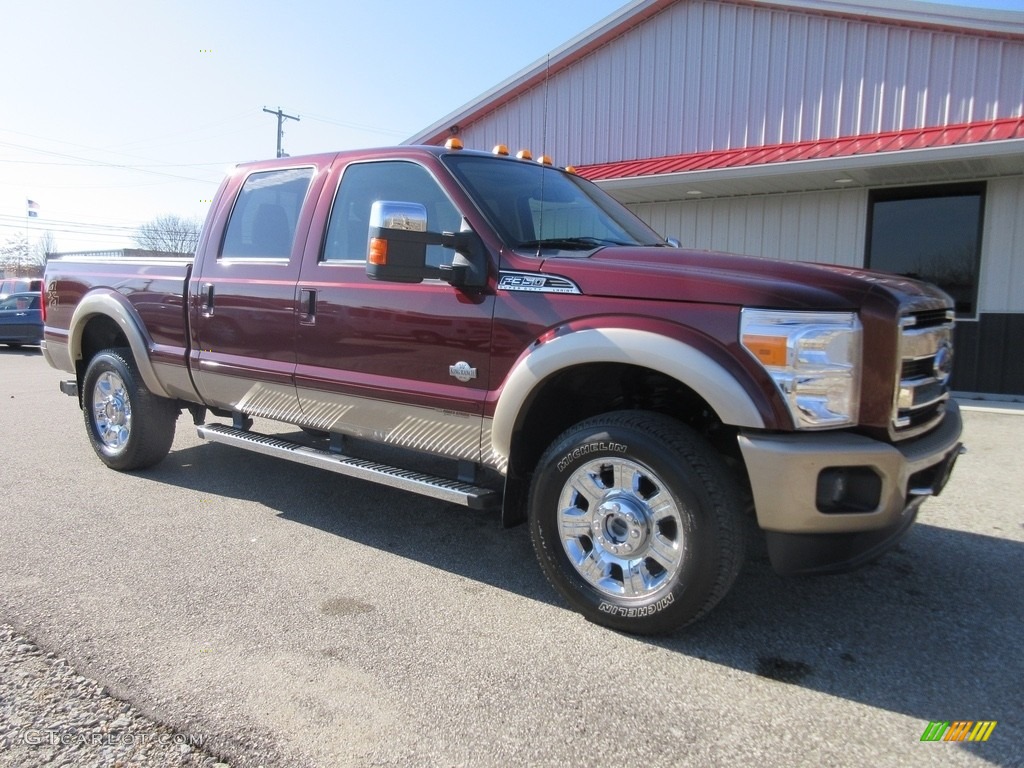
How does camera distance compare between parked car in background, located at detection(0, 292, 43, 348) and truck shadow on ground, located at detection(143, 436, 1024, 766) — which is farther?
parked car in background, located at detection(0, 292, 43, 348)

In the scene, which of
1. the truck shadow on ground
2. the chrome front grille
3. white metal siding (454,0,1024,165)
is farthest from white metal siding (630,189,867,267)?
the chrome front grille

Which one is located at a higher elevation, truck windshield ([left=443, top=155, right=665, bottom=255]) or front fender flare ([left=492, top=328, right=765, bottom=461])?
truck windshield ([left=443, top=155, right=665, bottom=255])

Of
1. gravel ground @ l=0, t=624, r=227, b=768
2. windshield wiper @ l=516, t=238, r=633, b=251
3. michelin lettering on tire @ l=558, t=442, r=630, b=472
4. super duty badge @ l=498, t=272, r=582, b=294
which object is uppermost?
windshield wiper @ l=516, t=238, r=633, b=251

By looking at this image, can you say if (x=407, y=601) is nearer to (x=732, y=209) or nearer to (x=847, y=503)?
(x=847, y=503)

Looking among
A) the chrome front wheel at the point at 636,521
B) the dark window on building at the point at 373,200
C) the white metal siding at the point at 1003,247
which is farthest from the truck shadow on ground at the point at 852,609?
the white metal siding at the point at 1003,247

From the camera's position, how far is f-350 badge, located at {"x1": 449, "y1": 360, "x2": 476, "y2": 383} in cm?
346

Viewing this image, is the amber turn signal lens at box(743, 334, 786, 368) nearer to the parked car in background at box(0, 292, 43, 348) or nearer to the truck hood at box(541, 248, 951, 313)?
the truck hood at box(541, 248, 951, 313)

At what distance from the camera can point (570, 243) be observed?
3.67 m

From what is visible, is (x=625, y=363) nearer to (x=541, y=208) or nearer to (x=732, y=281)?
(x=732, y=281)

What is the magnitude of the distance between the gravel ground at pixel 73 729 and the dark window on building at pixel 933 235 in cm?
985

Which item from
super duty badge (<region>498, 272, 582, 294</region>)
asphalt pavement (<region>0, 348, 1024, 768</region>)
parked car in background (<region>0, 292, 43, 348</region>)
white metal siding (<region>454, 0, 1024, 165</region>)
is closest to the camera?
asphalt pavement (<region>0, 348, 1024, 768</region>)

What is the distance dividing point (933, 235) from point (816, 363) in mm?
8404

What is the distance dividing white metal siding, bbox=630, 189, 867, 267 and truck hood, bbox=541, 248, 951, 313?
675 centimetres

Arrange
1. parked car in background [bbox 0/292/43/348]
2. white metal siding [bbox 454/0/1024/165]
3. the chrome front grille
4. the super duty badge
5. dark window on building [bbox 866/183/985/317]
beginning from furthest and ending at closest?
parked car in background [bbox 0/292/43/348] < dark window on building [bbox 866/183/985/317] < white metal siding [bbox 454/0/1024/165] < the super duty badge < the chrome front grille
